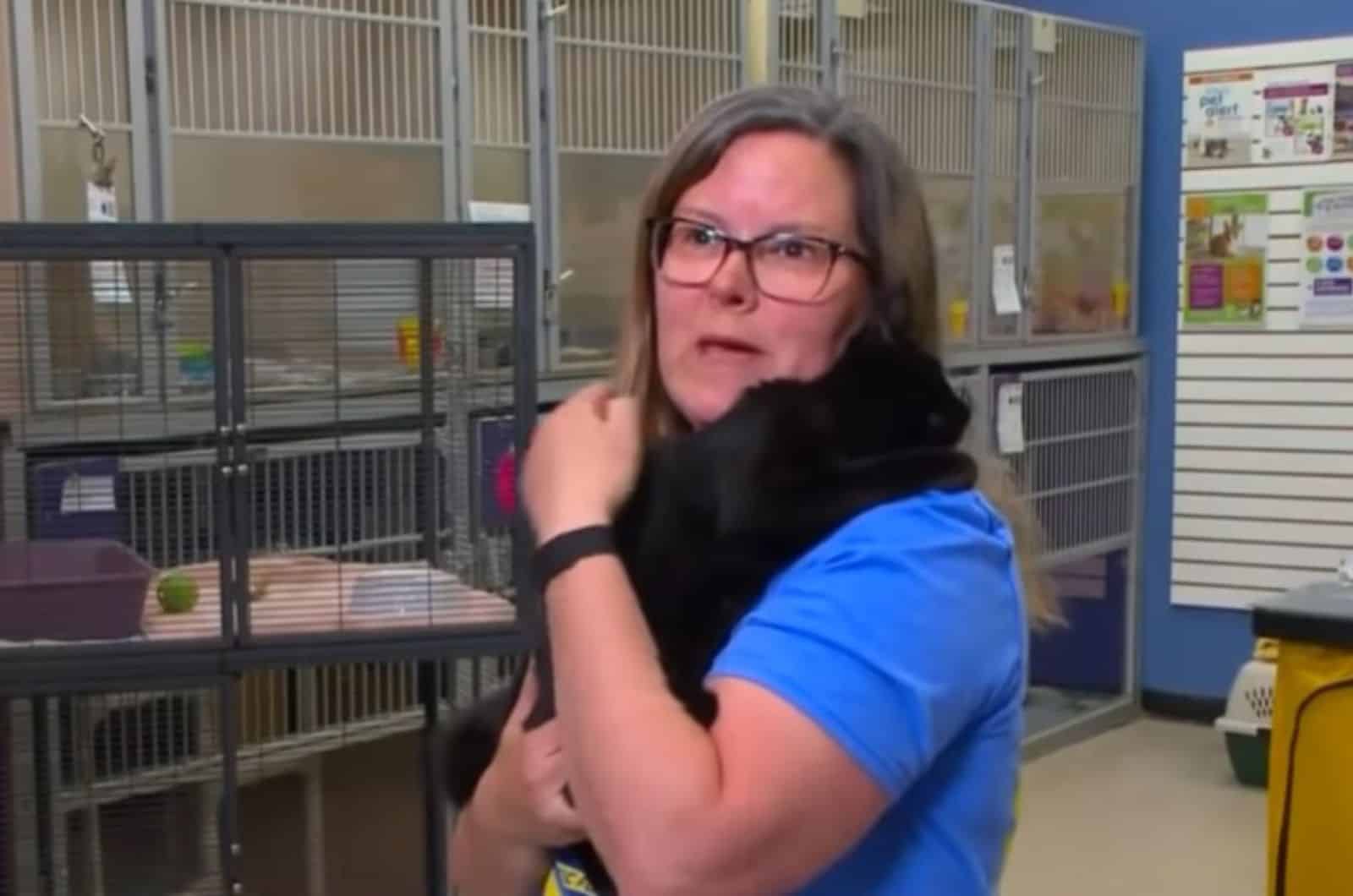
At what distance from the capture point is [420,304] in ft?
7.55

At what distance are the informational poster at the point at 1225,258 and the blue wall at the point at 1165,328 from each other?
0.19ft

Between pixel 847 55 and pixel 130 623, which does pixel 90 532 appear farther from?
pixel 847 55

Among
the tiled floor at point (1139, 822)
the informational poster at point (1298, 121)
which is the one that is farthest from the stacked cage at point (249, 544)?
the informational poster at point (1298, 121)

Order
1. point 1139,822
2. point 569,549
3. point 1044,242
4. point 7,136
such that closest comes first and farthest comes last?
point 569,549 → point 7,136 → point 1139,822 → point 1044,242

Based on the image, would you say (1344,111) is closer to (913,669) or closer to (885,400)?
(885,400)

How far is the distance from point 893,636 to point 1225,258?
395 cm

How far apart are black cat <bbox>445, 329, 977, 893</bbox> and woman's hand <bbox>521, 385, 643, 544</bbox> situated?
21 millimetres

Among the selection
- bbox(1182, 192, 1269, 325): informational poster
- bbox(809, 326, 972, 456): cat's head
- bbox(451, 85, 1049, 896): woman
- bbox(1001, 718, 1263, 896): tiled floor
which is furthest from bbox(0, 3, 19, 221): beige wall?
bbox(1182, 192, 1269, 325): informational poster

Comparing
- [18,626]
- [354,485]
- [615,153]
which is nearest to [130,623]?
[18,626]

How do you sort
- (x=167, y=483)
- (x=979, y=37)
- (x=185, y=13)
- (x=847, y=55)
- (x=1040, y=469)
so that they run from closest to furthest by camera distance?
(x=167, y=483) < (x=185, y=13) < (x=847, y=55) < (x=979, y=37) < (x=1040, y=469)

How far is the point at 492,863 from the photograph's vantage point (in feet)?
3.87

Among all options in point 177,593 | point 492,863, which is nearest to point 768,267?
point 492,863

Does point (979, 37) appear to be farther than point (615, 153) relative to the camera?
Yes

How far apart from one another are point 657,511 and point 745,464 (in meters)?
0.07
